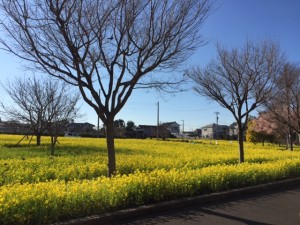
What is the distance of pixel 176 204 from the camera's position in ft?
26.0

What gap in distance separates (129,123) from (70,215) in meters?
95.9

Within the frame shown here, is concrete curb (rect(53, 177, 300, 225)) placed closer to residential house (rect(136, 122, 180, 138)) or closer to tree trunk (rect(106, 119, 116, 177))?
tree trunk (rect(106, 119, 116, 177))

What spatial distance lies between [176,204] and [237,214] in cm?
124

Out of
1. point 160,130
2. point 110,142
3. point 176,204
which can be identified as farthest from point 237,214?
point 160,130

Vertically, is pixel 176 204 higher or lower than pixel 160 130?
lower

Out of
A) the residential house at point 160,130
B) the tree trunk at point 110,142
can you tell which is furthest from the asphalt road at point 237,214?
the residential house at point 160,130

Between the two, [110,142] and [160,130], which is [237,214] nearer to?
[110,142]

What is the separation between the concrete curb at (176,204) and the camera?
634 centimetres

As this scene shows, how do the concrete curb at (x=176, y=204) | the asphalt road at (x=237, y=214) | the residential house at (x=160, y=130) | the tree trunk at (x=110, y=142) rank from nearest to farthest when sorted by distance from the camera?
the concrete curb at (x=176, y=204) → the asphalt road at (x=237, y=214) → the tree trunk at (x=110, y=142) → the residential house at (x=160, y=130)

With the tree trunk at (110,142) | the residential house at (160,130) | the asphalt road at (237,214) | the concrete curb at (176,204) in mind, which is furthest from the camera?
the residential house at (160,130)

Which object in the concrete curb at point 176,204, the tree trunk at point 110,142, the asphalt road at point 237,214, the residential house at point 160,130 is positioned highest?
the residential house at point 160,130

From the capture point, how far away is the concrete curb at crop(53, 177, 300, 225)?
6.34 m

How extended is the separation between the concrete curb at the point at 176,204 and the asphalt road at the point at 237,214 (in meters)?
0.13

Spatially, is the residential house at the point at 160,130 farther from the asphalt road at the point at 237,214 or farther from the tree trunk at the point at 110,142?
the asphalt road at the point at 237,214
